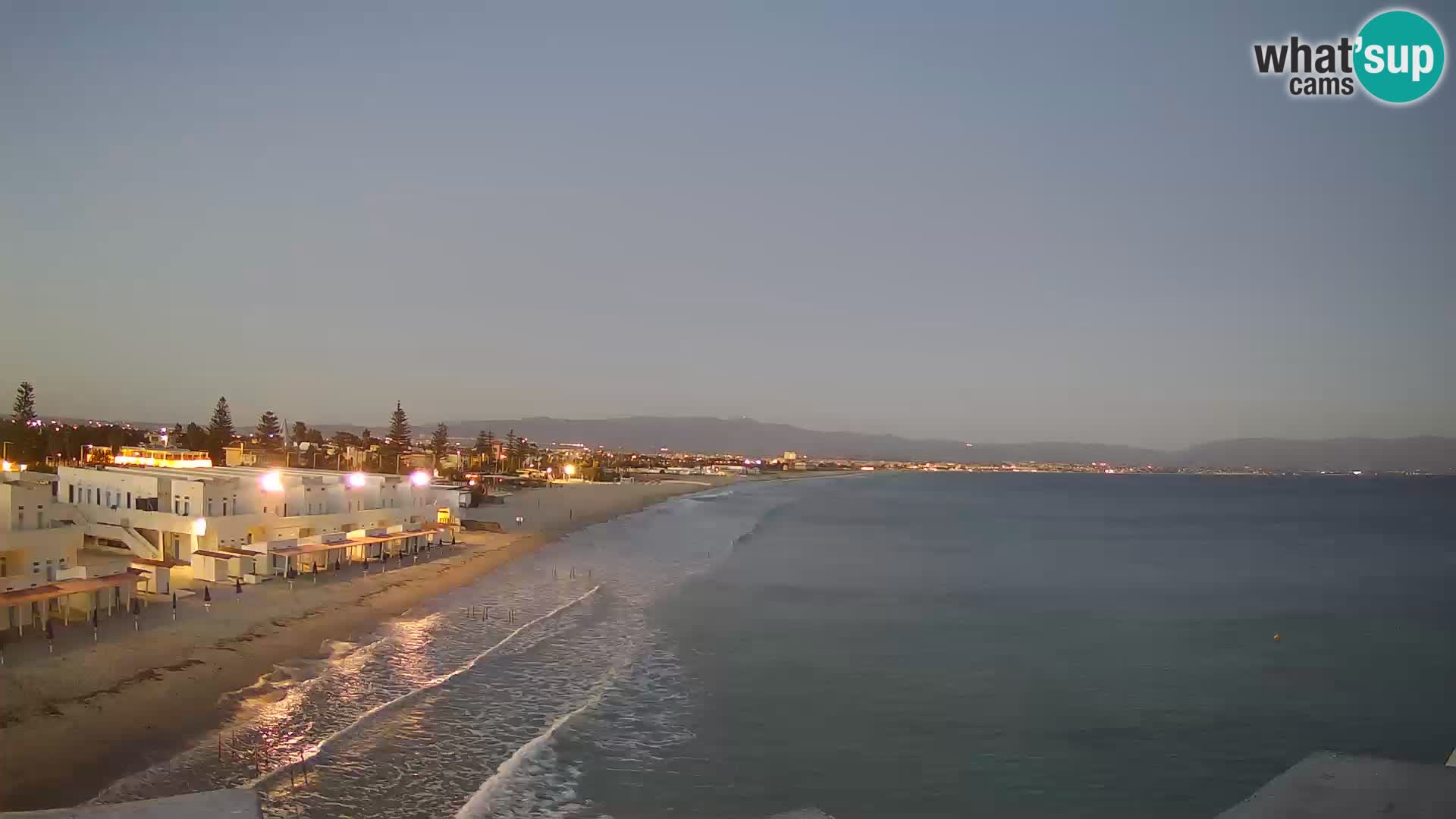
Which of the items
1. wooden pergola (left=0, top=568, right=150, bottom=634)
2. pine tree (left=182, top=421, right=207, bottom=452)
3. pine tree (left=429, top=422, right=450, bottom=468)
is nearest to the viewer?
wooden pergola (left=0, top=568, right=150, bottom=634)

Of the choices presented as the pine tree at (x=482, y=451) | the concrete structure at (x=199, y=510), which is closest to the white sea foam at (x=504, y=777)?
the concrete structure at (x=199, y=510)

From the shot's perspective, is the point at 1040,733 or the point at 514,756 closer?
the point at 514,756

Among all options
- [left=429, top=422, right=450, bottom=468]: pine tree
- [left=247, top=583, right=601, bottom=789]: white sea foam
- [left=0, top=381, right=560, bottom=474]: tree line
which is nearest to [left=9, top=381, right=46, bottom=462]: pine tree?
[left=0, top=381, right=560, bottom=474]: tree line

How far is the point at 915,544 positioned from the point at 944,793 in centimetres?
4538

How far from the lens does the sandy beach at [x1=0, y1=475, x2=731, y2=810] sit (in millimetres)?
14180

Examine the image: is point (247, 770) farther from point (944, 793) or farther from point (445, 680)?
point (944, 793)

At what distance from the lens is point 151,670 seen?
18.9 metres

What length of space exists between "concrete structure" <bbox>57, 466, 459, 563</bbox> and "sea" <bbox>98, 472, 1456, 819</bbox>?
25.7ft

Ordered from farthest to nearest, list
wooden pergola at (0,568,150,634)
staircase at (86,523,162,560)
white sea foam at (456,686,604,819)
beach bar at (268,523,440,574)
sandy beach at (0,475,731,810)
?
staircase at (86,523,162,560), beach bar at (268,523,440,574), wooden pergola at (0,568,150,634), sandy beach at (0,475,731,810), white sea foam at (456,686,604,819)

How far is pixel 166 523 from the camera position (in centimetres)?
3069

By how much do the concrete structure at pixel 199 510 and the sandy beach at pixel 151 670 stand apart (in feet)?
9.84

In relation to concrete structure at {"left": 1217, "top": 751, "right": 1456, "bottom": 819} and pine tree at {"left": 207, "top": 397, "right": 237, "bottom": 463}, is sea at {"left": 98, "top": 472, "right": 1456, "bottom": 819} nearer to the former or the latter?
concrete structure at {"left": 1217, "top": 751, "right": 1456, "bottom": 819}

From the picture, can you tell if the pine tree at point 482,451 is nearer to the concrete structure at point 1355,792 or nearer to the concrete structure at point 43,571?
the concrete structure at point 43,571

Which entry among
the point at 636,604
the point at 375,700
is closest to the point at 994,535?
Result: the point at 636,604
